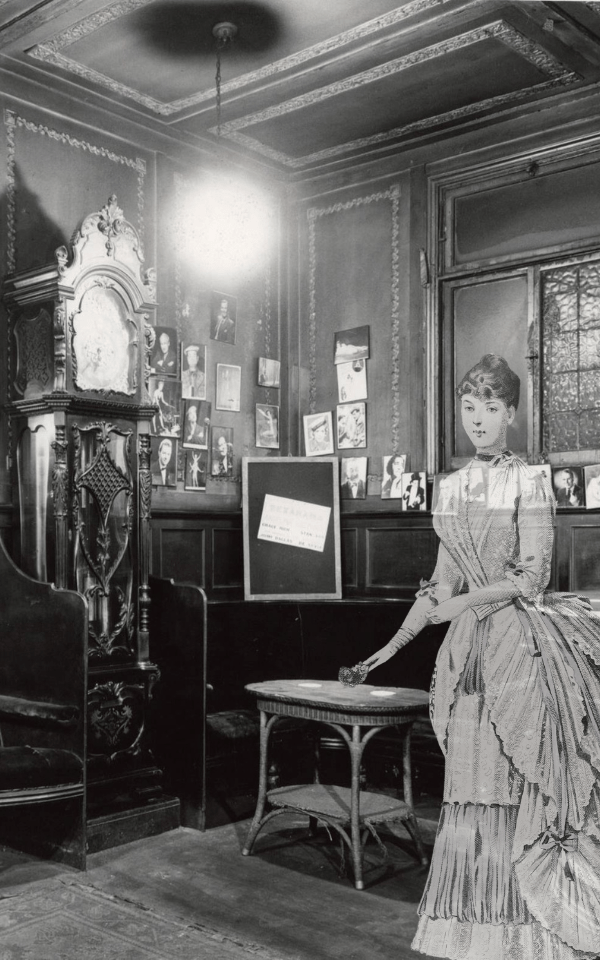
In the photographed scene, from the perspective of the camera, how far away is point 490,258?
537 centimetres

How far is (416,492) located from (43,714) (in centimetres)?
243

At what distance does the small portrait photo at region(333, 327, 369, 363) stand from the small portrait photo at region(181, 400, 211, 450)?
88 cm

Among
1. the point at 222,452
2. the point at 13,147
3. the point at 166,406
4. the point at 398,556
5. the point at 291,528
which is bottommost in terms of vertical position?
the point at 398,556

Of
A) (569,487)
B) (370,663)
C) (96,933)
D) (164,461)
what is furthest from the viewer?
(164,461)

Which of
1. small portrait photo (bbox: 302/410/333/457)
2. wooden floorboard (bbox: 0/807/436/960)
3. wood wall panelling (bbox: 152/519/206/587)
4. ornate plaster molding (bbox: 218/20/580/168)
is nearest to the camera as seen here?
wooden floorboard (bbox: 0/807/436/960)

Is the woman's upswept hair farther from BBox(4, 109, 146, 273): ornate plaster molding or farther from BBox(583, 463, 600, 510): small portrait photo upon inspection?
BBox(4, 109, 146, 273): ornate plaster molding

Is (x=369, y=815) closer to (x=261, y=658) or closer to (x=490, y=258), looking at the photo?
(x=261, y=658)

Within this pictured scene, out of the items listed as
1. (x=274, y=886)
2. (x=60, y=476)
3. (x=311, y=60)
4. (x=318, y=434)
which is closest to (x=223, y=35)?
(x=311, y=60)

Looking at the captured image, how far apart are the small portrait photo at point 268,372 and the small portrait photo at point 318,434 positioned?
301 millimetres

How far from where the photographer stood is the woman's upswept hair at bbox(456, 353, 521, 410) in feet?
8.34

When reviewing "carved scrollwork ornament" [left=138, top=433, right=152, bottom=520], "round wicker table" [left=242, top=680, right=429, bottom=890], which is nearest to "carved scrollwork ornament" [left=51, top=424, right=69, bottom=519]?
"carved scrollwork ornament" [left=138, top=433, right=152, bottom=520]

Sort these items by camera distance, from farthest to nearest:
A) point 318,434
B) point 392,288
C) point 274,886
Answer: point 318,434
point 392,288
point 274,886

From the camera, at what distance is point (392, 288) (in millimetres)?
5832

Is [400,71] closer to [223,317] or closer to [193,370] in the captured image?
[223,317]
